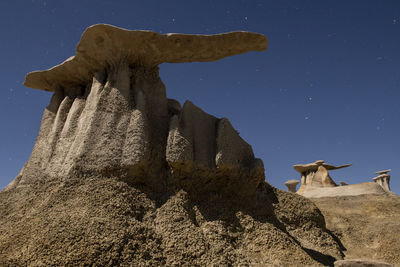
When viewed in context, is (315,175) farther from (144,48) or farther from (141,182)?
(141,182)

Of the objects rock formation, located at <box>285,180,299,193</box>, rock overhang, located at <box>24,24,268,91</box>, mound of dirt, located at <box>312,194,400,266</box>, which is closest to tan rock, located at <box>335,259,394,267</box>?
mound of dirt, located at <box>312,194,400,266</box>

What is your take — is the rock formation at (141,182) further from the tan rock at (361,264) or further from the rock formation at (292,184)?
the rock formation at (292,184)

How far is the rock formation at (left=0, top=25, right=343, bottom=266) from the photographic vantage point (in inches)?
191

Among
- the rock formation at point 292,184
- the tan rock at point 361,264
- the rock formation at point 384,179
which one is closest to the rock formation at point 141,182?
the tan rock at point 361,264

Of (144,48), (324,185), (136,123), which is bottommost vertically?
(136,123)

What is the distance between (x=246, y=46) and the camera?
7.39 metres

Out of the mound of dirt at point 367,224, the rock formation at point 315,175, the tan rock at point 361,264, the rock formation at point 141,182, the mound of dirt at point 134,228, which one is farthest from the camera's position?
the rock formation at point 315,175

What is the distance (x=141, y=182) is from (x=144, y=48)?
3142 mm

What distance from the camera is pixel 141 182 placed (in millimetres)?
5980

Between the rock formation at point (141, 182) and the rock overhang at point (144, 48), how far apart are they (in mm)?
25

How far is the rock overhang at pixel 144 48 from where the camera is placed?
6.76 metres

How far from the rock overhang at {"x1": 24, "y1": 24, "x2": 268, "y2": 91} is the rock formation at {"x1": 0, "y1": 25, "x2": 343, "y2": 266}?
0.08ft

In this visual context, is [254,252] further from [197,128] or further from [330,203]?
[330,203]

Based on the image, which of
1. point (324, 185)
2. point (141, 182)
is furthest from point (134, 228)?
point (324, 185)
